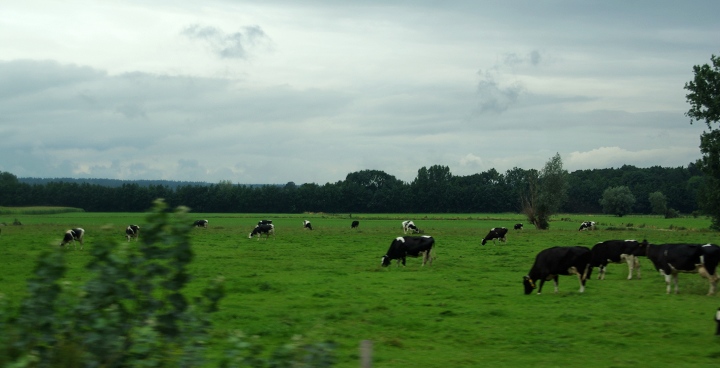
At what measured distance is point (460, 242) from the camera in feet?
154

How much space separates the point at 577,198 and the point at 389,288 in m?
142

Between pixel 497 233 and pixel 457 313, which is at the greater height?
pixel 497 233

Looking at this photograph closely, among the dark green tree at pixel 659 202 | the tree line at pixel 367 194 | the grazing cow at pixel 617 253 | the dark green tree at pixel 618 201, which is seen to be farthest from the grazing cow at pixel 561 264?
the dark green tree at pixel 659 202

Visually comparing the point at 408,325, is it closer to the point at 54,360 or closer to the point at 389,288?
the point at 389,288

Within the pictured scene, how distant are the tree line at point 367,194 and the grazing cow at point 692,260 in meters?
107

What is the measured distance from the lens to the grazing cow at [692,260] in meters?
20.6

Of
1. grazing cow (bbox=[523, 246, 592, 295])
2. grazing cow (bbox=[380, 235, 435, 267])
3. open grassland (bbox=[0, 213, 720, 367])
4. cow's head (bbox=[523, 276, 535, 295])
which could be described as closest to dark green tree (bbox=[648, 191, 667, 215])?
open grassland (bbox=[0, 213, 720, 367])

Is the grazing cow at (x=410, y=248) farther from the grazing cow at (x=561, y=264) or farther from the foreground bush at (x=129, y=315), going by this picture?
the foreground bush at (x=129, y=315)

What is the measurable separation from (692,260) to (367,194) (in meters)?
124

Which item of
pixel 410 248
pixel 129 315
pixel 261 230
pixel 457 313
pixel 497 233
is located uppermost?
pixel 129 315

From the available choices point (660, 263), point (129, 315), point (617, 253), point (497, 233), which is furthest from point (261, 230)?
point (129, 315)

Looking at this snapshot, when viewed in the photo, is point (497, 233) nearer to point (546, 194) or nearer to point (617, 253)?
point (617, 253)

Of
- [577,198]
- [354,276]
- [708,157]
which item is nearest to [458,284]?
[354,276]

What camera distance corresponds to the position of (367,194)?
145m
